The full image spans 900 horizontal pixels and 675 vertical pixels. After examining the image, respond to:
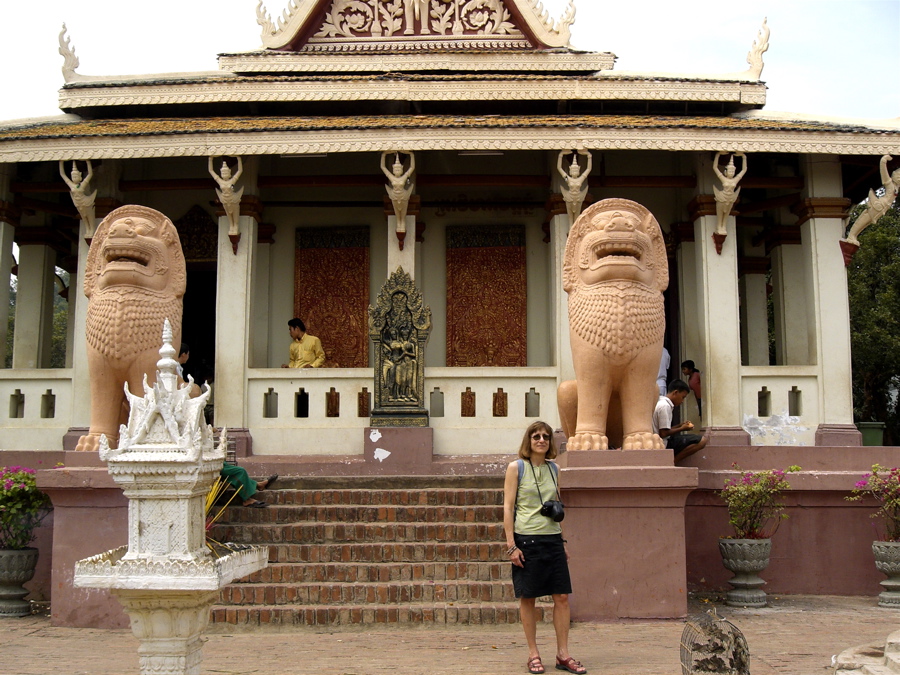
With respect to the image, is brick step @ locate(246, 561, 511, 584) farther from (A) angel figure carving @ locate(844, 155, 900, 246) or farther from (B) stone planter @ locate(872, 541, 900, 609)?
(A) angel figure carving @ locate(844, 155, 900, 246)

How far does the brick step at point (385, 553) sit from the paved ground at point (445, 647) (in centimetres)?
74

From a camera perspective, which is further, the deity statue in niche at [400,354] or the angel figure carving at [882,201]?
the angel figure carving at [882,201]

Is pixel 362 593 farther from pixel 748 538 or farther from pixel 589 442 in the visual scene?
pixel 748 538

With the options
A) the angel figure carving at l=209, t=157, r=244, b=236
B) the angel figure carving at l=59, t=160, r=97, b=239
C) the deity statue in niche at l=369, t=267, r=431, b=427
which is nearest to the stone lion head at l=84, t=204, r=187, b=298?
the angel figure carving at l=209, t=157, r=244, b=236

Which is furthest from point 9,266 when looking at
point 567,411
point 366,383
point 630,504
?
point 630,504

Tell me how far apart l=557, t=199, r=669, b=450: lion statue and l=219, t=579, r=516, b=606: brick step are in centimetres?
134

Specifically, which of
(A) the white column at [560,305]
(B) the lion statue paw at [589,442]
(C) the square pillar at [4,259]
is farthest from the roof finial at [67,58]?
(B) the lion statue paw at [589,442]

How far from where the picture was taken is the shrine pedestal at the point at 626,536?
677 cm

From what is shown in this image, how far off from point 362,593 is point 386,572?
0.97 feet

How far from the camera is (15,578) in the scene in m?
7.25

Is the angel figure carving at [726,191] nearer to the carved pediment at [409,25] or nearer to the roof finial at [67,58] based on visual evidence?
the carved pediment at [409,25]

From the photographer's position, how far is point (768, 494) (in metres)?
7.37

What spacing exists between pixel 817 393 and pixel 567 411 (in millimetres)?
3594

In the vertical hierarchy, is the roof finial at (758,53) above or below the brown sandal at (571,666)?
above
